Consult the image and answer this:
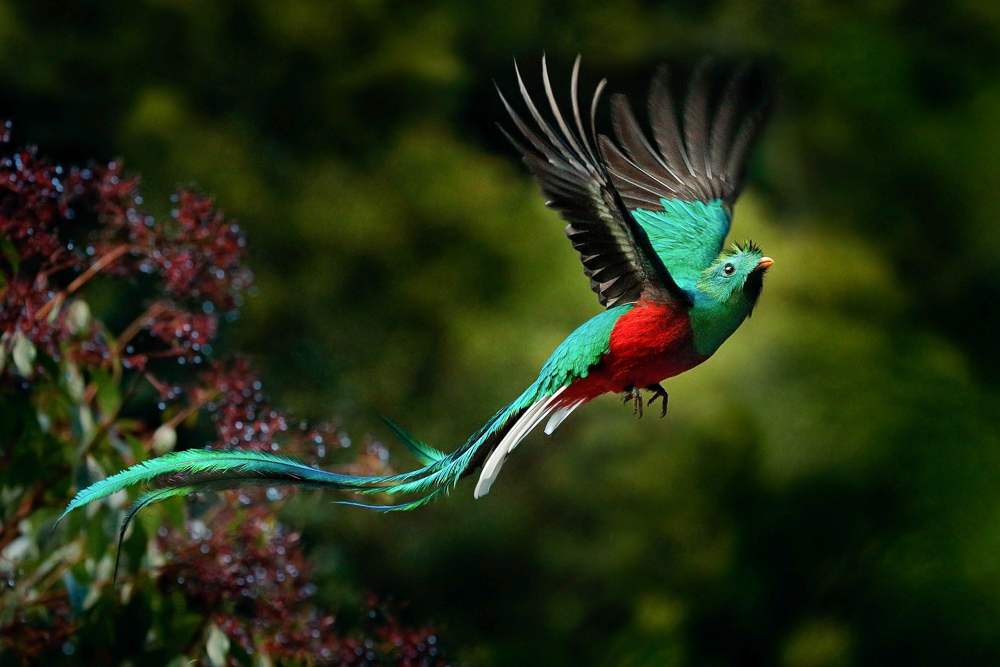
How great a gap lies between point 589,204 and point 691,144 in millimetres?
207

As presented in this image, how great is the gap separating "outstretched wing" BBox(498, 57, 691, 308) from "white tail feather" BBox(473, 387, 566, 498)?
0.19 feet

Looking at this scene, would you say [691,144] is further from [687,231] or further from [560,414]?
[560,414]

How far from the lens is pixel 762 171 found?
2.12 meters

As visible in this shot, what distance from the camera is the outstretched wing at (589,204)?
401 millimetres

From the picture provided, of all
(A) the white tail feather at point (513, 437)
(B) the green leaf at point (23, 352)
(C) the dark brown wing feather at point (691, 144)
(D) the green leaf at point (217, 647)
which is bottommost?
(A) the white tail feather at point (513, 437)

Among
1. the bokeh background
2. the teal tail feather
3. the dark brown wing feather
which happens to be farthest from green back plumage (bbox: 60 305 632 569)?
the bokeh background

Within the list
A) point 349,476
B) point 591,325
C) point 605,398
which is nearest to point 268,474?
→ point 349,476

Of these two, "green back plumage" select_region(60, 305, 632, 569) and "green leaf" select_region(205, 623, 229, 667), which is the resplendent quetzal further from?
"green leaf" select_region(205, 623, 229, 667)

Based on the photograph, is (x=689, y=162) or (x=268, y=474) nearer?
(x=268, y=474)

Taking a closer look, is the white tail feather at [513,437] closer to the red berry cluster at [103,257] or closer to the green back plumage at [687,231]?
→ the green back plumage at [687,231]

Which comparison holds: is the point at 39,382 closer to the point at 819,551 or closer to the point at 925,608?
Answer: the point at 819,551

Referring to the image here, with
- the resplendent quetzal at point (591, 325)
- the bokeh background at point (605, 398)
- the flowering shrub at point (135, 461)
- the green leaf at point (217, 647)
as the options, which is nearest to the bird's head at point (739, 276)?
the resplendent quetzal at point (591, 325)

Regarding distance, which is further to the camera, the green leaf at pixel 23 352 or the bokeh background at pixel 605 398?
the bokeh background at pixel 605 398

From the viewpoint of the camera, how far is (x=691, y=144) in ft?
1.98
